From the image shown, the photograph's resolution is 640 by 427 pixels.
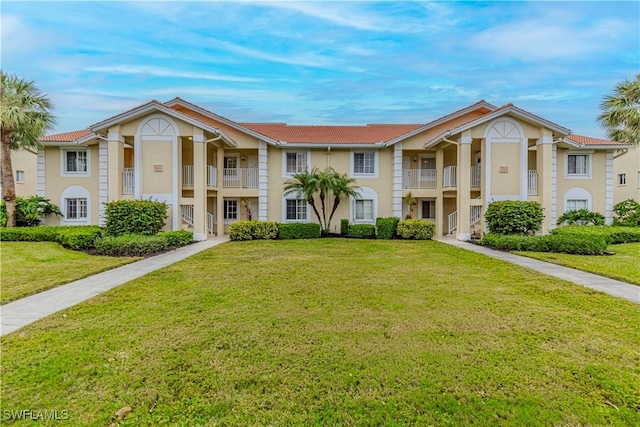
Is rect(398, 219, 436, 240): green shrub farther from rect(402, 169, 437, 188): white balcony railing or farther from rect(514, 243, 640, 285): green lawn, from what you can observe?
rect(514, 243, 640, 285): green lawn

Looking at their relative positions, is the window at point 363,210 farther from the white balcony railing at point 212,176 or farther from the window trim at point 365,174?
the white balcony railing at point 212,176

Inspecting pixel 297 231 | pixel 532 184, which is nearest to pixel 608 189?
pixel 532 184

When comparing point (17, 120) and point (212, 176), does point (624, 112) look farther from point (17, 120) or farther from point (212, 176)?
point (17, 120)

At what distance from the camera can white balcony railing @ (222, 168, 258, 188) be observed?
63.7ft

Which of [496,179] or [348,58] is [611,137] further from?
[348,58]

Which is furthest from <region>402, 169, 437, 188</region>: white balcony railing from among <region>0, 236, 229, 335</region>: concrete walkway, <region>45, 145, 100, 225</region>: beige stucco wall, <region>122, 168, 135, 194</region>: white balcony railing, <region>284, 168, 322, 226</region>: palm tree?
<region>45, 145, 100, 225</region>: beige stucco wall

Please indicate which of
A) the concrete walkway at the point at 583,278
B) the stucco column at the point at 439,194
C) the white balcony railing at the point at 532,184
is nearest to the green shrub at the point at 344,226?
the stucco column at the point at 439,194

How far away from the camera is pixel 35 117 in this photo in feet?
54.1

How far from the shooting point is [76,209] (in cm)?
1872

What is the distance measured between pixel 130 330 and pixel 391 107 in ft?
96.7

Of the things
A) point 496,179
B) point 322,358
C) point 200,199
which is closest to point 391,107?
point 496,179

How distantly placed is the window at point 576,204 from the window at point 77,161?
94.2 ft

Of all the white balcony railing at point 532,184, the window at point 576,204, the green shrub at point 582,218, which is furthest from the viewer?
the window at point 576,204

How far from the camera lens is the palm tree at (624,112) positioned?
16453 millimetres
